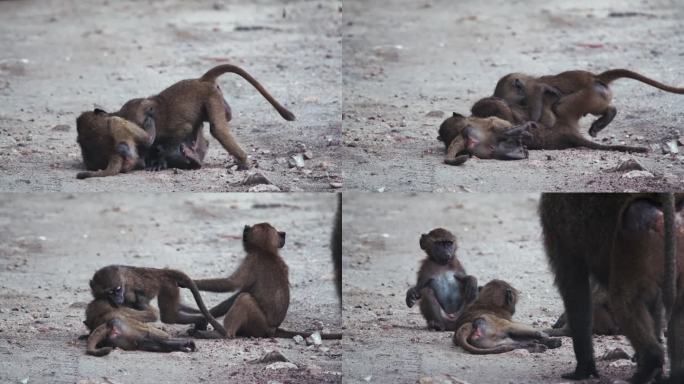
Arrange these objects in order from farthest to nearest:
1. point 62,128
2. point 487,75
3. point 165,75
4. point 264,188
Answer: point 165,75
point 487,75
point 62,128
point 264,188

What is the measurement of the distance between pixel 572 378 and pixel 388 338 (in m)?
1.12

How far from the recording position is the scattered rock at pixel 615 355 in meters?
6.24

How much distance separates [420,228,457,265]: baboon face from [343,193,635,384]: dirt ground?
0.33 meters

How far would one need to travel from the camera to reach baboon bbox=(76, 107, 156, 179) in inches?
294

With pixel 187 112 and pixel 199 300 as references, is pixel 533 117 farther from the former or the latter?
pixel 199 300

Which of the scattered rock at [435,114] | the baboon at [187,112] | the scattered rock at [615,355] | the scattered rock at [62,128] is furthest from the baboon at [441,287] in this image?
the scattered rock at [62,128]

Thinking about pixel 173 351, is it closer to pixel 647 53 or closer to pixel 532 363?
pixel 532 363

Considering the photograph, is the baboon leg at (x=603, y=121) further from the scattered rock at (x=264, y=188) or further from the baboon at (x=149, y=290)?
the baboon at (x=149, y=290)

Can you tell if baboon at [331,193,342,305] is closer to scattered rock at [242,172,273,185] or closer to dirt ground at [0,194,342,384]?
dirt ground at [0,194,342,384]

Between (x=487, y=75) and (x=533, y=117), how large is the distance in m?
1.94

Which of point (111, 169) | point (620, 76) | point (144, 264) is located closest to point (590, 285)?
point (620, 76)

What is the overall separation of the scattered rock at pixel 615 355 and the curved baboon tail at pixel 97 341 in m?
2.33


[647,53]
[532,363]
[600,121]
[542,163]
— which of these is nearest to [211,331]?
[532,363]

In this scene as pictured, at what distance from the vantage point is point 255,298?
264 inches
